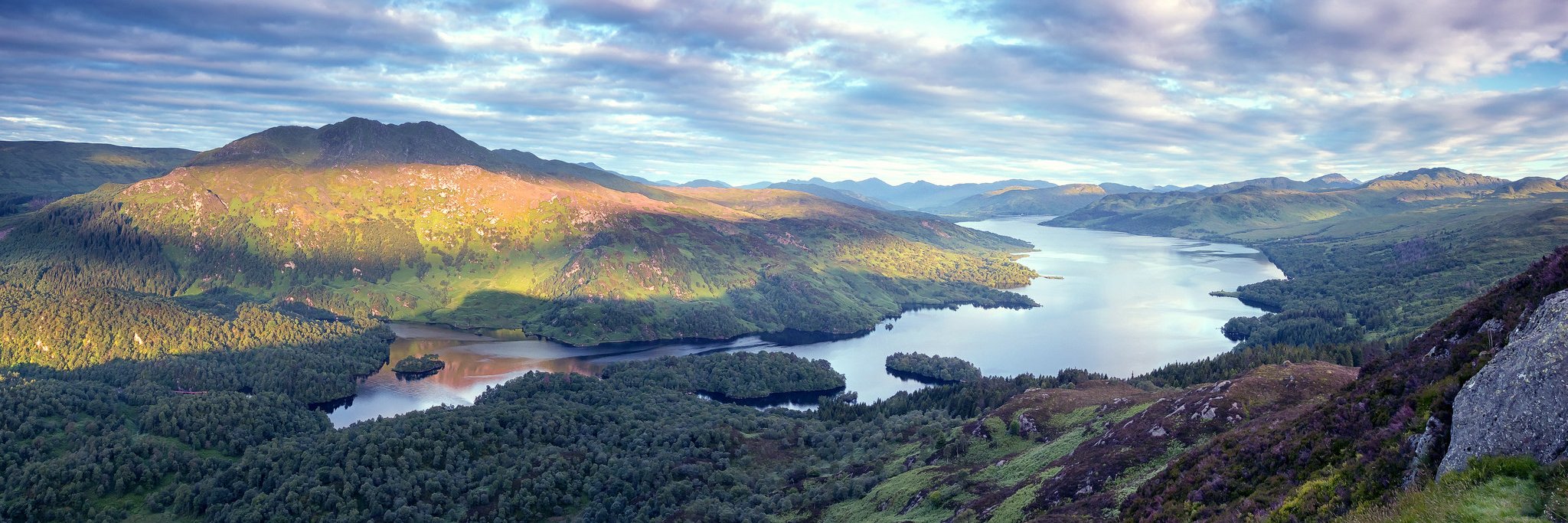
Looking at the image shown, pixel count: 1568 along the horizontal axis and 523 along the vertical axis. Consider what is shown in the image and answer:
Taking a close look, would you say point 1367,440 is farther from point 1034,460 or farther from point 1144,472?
point 1034,460

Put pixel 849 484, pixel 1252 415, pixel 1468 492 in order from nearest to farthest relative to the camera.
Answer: pixel 1468 492, pixel 1252 415, pixel 849 484

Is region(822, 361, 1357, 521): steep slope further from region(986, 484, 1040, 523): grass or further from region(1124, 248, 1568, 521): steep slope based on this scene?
region(1124, 248, 1568, 521): steep slope

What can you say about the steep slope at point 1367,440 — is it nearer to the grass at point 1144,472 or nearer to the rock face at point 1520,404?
the rock face at point 1520,404

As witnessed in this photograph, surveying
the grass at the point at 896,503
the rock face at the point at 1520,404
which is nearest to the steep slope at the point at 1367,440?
the rock face at the point at 1520,404

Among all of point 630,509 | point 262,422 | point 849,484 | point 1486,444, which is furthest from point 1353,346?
point 262,422

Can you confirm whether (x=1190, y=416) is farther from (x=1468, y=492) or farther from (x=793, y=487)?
(x=793, y=487)
